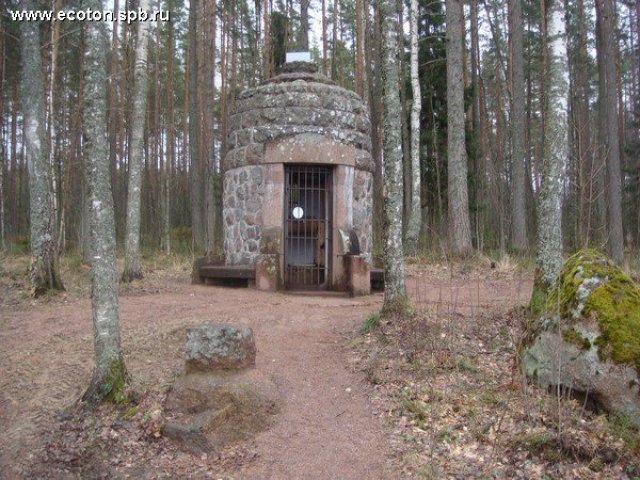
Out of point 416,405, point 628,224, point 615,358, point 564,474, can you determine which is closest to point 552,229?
point 615,358

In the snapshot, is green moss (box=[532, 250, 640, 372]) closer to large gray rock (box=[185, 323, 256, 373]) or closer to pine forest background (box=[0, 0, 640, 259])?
large gray rock (box=[185, 323, 256, 373])

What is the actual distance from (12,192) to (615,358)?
81.3 ft

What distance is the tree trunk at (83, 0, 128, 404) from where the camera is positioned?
4914 mm

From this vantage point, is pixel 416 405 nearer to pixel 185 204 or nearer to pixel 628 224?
pixel 628 224

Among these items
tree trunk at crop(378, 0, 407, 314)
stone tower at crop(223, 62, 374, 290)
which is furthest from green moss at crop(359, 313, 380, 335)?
stone tower at crop(223, 62, 374, 290)

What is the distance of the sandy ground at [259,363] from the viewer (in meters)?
4.16

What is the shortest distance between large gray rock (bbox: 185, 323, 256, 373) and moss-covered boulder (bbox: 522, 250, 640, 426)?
97.3 inches

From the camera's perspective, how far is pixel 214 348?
492cm

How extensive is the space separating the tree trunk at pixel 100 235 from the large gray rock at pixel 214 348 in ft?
2.23

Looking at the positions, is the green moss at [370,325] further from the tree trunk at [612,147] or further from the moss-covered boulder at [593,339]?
the tree trunk at [612,147]

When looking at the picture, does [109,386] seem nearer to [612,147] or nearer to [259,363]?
[259,363]

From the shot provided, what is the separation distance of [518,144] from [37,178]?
12.1m

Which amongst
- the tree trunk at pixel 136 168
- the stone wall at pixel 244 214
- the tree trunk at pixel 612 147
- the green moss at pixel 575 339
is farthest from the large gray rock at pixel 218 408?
the tree trunk at pixel 612 147

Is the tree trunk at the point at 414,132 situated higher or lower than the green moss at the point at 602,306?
higher
